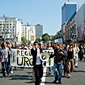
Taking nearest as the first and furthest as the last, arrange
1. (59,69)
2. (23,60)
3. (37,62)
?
(37,62)
(59,69)
(23,60)

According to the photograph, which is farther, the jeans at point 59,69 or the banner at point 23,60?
the banner at point 23,60

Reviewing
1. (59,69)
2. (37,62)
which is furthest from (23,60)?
(37,62)

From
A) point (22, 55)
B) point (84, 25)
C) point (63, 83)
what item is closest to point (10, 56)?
point (22, 55)

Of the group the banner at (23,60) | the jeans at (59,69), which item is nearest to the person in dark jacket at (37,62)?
the jeans at (59,69)

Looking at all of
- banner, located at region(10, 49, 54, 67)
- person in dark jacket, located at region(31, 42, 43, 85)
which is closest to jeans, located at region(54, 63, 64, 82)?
person in dark jacket, located at region(31, 42, 43, 85)

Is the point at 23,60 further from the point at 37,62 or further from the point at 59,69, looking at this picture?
the point at 37,62

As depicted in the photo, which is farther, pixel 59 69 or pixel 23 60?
pixel 23 60

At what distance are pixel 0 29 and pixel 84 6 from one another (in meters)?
91.4

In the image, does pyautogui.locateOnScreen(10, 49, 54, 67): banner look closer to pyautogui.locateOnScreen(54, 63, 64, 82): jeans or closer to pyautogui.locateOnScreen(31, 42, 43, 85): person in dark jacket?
pyautogui.locateOnScreen(54, 63, 64, 82): jeans

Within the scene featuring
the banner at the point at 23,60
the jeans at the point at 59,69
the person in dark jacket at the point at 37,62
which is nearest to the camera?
the person in dark jacket at the point at 37,62

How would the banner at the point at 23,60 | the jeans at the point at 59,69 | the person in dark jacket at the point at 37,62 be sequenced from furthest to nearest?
the banner at the point at 23,60 → the jeans at the point at 59,69 → the person in dark jacket at the point at 37,62

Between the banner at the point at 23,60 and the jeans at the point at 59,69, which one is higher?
the banner at the point at 23,60

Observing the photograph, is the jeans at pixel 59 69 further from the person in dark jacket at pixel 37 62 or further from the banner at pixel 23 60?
the banner at pixel 23 60

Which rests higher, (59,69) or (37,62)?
(37,62)
